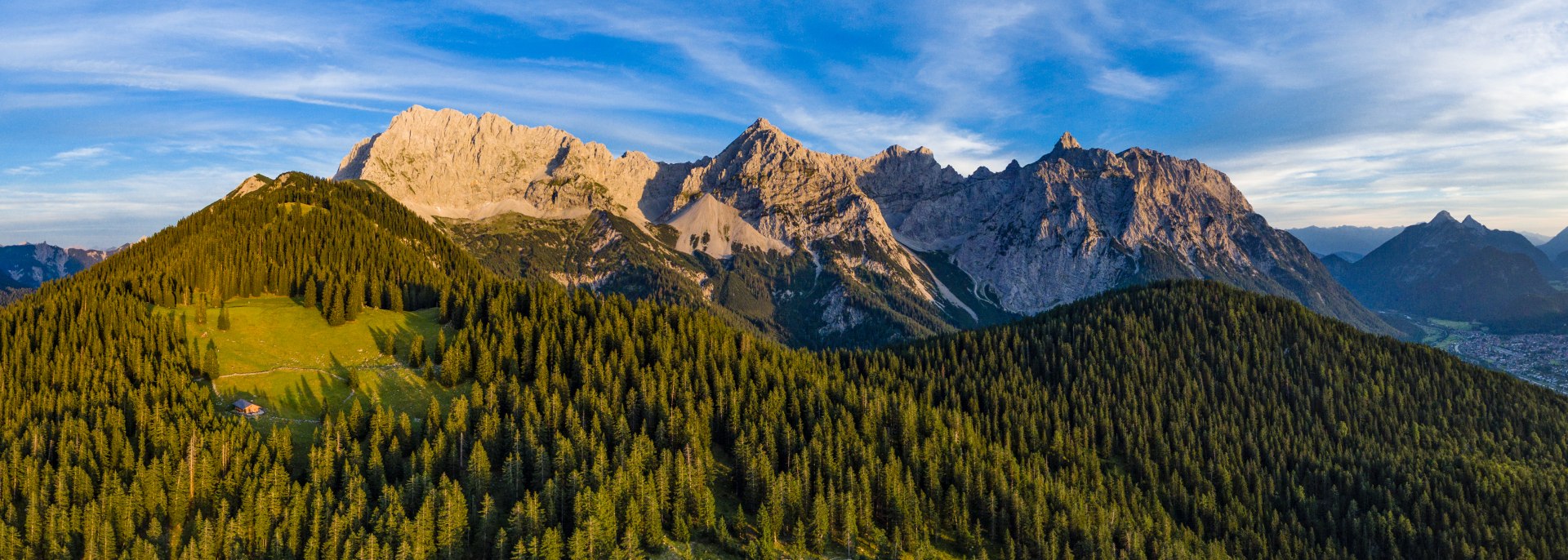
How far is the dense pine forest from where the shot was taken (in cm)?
9075

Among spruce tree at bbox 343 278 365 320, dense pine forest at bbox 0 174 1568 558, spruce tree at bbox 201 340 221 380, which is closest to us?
dense pine forest at bbox 0 174 1568 558

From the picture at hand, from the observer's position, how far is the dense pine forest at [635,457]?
298ft

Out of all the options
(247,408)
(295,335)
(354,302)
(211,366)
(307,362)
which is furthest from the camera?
(354,302)

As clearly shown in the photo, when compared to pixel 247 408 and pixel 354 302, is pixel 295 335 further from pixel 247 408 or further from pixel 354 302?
pixel 247 408

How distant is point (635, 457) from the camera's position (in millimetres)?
107250

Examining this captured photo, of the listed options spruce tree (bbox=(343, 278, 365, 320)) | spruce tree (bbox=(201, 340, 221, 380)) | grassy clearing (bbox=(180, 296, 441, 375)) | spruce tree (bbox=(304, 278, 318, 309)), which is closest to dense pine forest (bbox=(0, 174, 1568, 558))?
spruce tree (bbox=(201, 340, 221, 380))

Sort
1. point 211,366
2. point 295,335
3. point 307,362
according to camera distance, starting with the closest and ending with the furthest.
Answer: point 211,366
point 307,362
point 295,335

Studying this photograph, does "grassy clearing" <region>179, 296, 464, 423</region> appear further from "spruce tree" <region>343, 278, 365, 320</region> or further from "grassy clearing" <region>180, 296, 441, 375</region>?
"spruce tree" <region>343, 278, 365, 320</region>

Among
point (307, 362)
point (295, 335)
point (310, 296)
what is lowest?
point (307, 362)

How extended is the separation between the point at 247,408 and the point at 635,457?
6760 centimetres

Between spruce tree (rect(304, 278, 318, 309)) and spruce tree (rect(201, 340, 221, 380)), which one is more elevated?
spruce tree (rect(304, 278, 318, 309))

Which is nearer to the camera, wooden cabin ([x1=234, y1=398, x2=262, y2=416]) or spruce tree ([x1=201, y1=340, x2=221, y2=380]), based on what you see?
wooden cabin ([x1=234, y1=398, x2=262, y2=416])

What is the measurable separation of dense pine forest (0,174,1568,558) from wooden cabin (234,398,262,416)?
2.53m

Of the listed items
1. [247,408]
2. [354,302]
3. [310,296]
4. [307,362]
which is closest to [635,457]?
[247,408]
